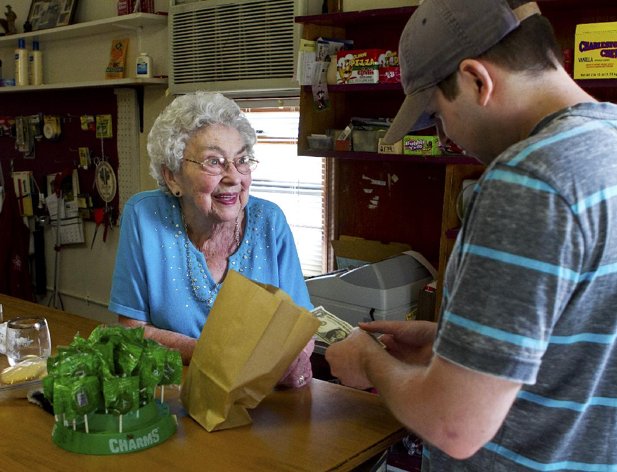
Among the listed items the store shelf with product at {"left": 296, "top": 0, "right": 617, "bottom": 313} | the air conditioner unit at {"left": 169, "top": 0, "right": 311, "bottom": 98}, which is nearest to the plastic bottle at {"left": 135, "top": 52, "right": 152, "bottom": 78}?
the air conditioner unit at {"left": 169, "top": 0, "right": 311, "bottom": 98}

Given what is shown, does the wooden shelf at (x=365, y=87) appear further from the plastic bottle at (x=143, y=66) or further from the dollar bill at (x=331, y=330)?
the plastic bottle at (x=143, y=66)

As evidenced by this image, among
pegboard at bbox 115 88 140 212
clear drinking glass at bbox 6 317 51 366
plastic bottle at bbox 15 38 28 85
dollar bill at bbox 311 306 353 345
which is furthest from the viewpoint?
plastic bottle at bbox 15 38 28 85

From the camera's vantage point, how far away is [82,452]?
1332 mm

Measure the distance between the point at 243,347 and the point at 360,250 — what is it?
81.4 inches

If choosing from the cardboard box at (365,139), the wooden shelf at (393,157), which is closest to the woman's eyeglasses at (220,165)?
the wooden shelf at (393,157)

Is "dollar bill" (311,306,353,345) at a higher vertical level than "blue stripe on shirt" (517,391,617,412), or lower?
lower

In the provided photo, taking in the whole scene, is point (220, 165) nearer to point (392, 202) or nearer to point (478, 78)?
point (478, 78)

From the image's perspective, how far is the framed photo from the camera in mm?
4723

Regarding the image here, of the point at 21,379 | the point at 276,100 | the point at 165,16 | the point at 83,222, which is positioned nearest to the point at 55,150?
the point at 83,222

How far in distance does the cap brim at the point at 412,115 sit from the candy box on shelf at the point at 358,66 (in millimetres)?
1728

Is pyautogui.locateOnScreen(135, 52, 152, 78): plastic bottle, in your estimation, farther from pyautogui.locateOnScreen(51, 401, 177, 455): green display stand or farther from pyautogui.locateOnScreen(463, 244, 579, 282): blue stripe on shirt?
pyautogui.locateOnScreen(463, 244, 579, 282): blue stripe on shirt

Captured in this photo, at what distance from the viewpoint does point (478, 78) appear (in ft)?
3.35

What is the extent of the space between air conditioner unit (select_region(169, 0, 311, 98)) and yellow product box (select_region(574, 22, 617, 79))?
1436 millimetres

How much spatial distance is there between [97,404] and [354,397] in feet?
2.00
